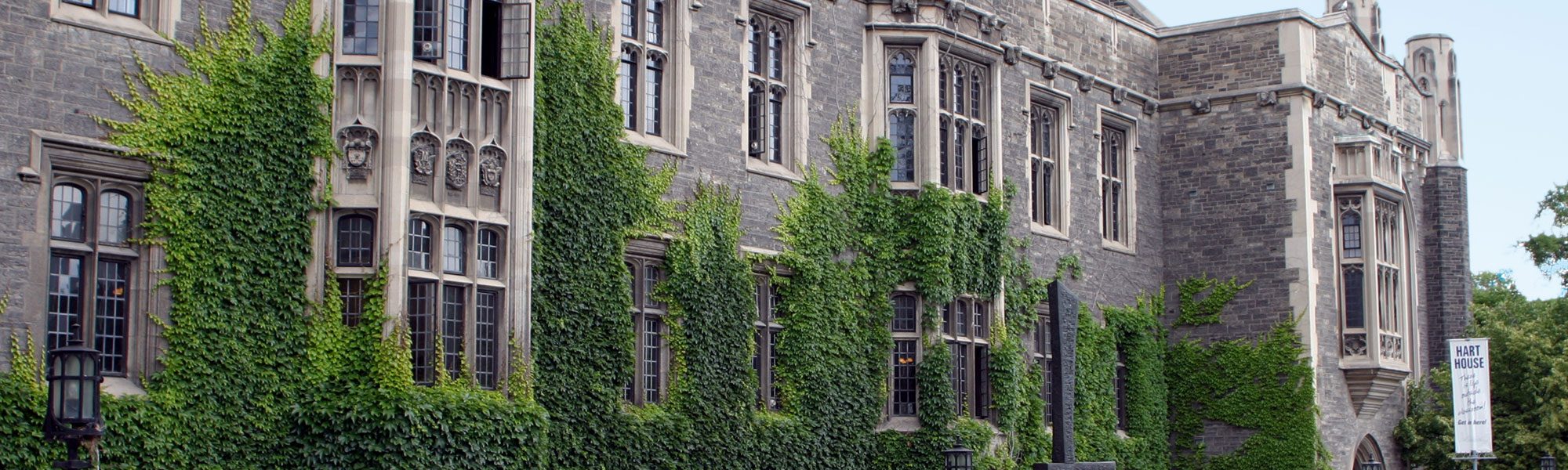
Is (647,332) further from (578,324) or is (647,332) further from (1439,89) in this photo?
(1439,89)

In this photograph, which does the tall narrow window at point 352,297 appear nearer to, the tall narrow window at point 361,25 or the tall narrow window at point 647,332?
the tall narrow window at point 361,25

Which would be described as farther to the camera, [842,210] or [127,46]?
[842,210]

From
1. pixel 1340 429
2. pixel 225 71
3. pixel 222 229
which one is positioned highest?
pixel 225 71

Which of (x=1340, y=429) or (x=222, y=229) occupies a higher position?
(x=222, y=229)

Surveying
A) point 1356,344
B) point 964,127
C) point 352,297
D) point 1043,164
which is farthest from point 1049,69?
point 352,297

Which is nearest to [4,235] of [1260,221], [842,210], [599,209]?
[599,209]

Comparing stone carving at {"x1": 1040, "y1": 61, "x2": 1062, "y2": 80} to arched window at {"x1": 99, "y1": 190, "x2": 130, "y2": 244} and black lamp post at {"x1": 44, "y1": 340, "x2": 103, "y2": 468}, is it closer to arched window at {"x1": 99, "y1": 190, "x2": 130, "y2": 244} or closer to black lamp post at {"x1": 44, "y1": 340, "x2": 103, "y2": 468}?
arched window at {"x1": 99, "y1": 190, "x2": 130, "y2": 244}

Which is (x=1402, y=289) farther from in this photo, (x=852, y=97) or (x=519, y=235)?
(x=519, y=235)

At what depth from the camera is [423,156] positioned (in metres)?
20.3

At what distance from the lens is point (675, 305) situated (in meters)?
24.2

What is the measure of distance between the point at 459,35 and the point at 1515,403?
23702 mm

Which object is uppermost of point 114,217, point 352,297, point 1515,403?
point 114,217

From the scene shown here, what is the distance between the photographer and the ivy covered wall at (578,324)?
61.8ft

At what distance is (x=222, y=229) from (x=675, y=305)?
6507mm
